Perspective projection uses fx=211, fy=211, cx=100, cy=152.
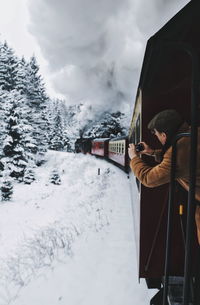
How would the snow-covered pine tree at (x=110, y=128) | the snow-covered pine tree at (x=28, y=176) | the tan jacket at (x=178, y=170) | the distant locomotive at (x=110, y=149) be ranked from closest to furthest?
the tan jacket at (x=178, y=170), the distant locomotive at (x=110, y=149), the snow-covered pine tree at (x=28, y=176), the snow-covered pine tree at (x=110, y=128)

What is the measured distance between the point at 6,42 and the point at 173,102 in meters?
27.2

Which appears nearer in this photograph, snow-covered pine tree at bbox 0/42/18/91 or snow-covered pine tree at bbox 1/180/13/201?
snow-covered pine tree at bbox 1/180/13/201

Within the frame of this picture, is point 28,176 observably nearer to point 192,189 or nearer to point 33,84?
point 33,84

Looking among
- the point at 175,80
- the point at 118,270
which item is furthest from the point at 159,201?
the point at 118,270

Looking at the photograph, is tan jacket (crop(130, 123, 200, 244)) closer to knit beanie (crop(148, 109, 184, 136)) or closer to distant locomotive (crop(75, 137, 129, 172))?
knit beanie (crop(148, 109, 184, 136))

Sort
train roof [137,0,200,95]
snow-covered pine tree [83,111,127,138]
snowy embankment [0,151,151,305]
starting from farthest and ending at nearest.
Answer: snow-covered pine tree [83,111,127,138]
snowy embankment [0,151,151,305]
train roof [137,0,200,95]

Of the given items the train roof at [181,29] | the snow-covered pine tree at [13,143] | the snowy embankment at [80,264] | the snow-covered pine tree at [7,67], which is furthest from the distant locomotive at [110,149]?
the snow-covered pine tree at [7,67]

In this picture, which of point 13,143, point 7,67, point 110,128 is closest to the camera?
point 13,143

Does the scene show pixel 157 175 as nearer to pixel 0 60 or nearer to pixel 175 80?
pixel 175 80

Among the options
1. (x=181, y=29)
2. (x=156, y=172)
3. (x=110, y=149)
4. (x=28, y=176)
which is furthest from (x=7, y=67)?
(x=156, y=172)

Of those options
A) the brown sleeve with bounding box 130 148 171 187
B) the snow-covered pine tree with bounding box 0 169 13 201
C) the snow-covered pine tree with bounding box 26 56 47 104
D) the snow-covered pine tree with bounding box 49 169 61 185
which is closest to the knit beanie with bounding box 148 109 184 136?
the brown sleeve with bounding box 130 148 171 187

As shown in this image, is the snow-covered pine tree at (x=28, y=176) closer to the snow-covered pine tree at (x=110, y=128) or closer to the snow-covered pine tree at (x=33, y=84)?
the snow-covered pine tree at (x=33, y=84)

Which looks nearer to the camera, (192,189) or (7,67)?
(192,189)

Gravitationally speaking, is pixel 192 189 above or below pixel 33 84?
below
